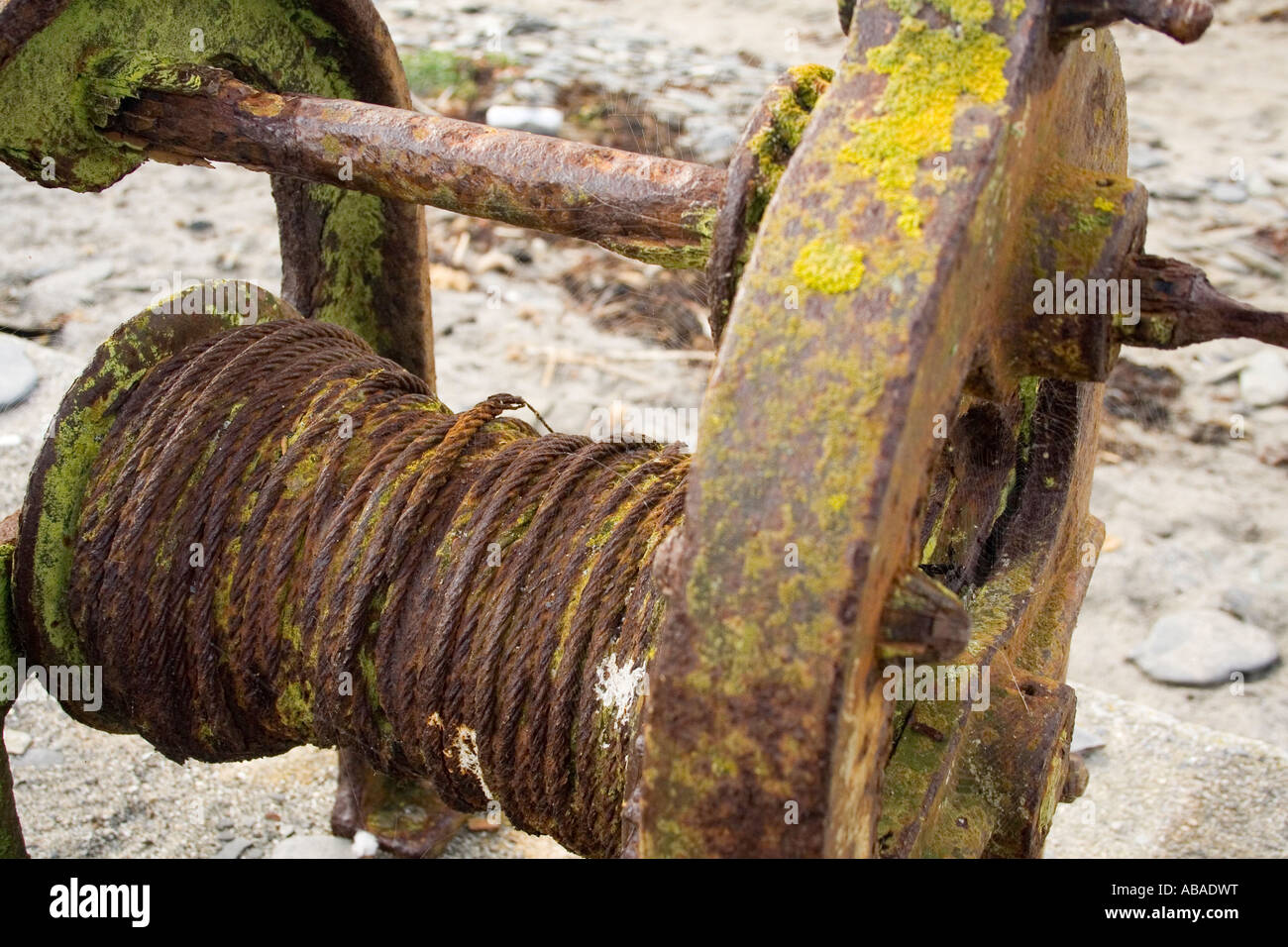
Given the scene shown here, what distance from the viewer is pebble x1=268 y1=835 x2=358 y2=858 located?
328cm

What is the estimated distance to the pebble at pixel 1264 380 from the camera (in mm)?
5531

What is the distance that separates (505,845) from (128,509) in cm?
152

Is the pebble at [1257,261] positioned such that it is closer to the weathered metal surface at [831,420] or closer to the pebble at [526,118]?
the pebble at [526,118]

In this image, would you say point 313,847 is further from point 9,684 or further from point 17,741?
point 9,684

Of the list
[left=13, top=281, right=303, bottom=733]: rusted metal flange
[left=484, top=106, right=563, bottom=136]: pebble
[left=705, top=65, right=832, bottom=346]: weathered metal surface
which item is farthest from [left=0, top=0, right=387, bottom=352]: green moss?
[left=484, top=106, right=563, bottom=136]: pebble

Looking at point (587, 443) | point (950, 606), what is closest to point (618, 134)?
point (587, 443)

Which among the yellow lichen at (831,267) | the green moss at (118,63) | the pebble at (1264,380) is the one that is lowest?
the pebble at (1264,380)

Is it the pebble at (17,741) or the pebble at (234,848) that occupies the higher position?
the pebble at (17,741)

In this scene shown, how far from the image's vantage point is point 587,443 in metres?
2.43

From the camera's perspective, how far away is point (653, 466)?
7.70 ft

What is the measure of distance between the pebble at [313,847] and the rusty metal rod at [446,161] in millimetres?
1756

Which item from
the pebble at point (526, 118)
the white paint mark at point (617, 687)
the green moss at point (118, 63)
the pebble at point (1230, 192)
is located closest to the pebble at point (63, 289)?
the pebble at point (526, 118)

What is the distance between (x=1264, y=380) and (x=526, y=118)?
3.88 m
